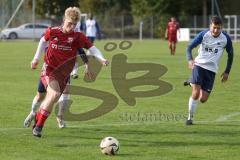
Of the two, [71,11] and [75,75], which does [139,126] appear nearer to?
[71,11]

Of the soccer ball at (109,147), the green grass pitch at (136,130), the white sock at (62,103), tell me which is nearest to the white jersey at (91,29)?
the green grass pitch at (136,130)

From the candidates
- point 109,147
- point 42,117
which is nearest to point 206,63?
point 42,117

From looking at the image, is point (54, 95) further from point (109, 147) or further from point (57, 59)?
point (109, 147)

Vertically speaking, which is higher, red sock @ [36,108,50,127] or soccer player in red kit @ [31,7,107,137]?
soccer player in red kit @ [31,7,107,137]

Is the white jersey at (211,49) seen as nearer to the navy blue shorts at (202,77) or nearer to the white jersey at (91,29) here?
the navy blue shorts at (202,77)

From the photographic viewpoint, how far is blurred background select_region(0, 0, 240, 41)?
6838 cm

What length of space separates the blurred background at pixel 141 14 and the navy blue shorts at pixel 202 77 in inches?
2092

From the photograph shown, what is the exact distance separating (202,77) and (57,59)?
3.02 meters

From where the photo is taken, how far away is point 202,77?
39.0 feet

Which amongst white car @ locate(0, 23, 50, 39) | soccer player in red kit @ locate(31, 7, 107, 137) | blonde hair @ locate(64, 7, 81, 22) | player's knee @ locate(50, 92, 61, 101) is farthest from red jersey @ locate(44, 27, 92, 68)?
white car @ locate(0, 23, 50, 39)

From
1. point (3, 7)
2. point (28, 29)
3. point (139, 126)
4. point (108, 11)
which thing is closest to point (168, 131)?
point (139, 126)

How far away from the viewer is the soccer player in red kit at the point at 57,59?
32.7ft

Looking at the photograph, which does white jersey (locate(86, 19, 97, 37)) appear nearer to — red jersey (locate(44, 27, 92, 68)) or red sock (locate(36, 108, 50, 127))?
→ red jersey (locate(44, 27, 92, 68))

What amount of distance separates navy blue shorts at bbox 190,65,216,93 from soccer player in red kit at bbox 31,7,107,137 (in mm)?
2428
